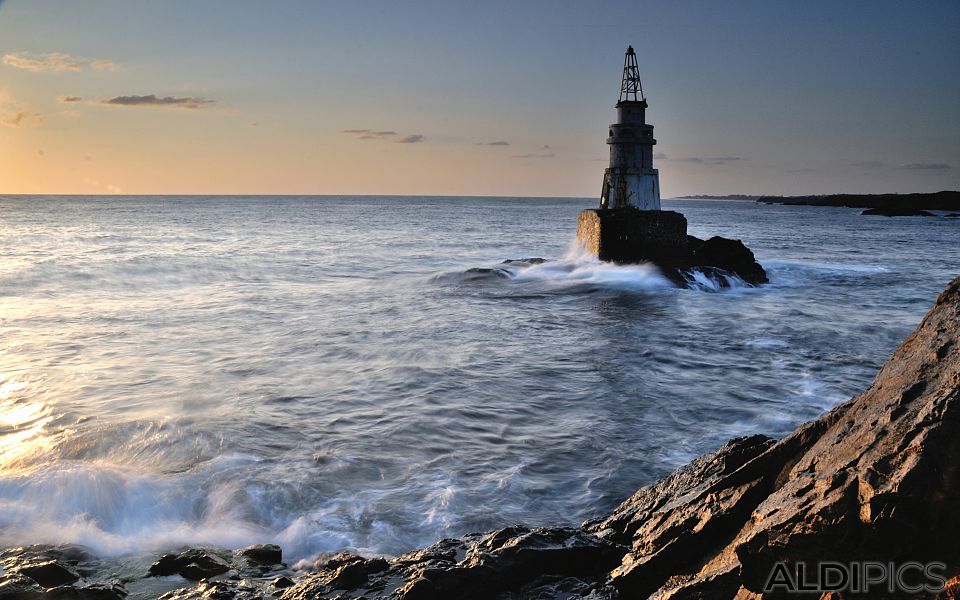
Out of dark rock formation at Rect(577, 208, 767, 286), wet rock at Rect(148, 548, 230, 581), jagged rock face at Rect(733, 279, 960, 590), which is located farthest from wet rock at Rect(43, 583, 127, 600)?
dark rock formation at Rect(577, 208, 767, 286)

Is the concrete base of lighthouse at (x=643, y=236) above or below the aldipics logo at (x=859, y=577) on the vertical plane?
above

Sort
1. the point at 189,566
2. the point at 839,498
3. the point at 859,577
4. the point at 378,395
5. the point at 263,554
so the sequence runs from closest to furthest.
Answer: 1. the point at 859,577
2. the point at 839,498
3. the point at 189,566
4. the point at 263,554
5. the point at 378,395

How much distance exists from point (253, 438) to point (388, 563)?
3.74 m

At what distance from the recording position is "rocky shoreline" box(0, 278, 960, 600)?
2.59 meters

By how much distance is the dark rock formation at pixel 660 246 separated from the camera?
23.5 meters

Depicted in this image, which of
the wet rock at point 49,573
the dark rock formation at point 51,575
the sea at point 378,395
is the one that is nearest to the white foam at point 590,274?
the sea at point 378,395

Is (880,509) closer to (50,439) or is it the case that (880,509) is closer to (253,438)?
(253,438)

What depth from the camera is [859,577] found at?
101 inches

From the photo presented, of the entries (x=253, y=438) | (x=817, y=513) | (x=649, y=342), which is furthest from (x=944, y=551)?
(x=649, y=342)

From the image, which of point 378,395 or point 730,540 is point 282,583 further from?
point 378,395

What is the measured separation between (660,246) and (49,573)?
21790mm

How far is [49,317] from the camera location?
48.9 feet

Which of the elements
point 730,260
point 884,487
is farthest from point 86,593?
point 730,260

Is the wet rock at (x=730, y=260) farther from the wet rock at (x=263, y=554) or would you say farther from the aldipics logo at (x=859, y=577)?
the aldipics logo at (x=859, y=577)
